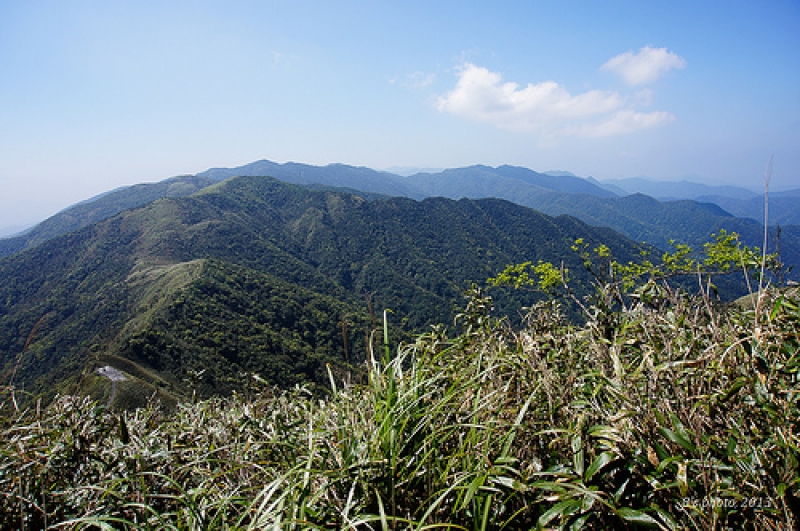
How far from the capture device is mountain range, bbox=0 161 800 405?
148 ft

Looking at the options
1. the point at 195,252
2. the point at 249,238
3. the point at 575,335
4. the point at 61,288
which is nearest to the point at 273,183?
the point at 249,238

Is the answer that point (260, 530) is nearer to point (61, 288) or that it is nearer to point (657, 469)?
point (657, 469)

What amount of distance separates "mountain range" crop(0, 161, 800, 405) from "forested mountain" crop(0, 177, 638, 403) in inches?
14.4

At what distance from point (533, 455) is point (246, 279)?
266 ft

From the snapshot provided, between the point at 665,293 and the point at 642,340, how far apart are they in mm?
404

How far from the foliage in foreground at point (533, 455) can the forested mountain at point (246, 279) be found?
74cm

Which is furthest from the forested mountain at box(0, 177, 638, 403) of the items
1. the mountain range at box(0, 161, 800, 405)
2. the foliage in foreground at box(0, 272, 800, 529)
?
the foliage in foreground at box(0, 272, 800, 529)

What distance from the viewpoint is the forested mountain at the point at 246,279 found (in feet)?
156

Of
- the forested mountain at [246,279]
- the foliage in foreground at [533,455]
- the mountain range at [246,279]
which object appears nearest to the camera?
the foliage in foreground at [533,455]

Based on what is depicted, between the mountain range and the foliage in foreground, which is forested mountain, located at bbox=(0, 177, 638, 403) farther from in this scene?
the foliage in foreground

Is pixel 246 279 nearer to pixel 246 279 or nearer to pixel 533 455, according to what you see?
pixel 246 279

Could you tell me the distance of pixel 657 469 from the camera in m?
1.13

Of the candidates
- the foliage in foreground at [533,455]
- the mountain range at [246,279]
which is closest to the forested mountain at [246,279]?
the mountain range at [246,279]

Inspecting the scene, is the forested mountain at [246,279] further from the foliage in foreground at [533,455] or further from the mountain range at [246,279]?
the foliage in foreground at [533,455]
